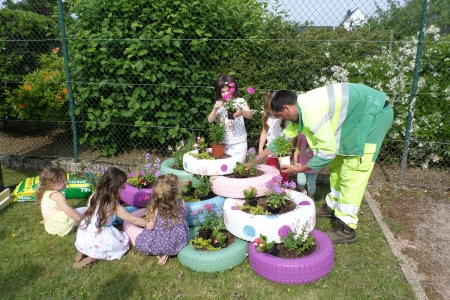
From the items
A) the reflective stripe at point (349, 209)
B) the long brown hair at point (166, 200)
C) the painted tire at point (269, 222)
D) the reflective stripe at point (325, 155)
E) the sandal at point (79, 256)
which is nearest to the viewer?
the reflective stripe at point (325, 155)

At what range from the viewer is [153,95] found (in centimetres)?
568

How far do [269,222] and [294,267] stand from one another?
1.44ft

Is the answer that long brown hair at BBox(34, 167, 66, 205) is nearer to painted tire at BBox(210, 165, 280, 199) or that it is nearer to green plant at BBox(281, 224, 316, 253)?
painted tire at BBox(210, 165, 280, 199)

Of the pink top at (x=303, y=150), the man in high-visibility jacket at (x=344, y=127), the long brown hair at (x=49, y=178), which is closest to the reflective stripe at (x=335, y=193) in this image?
the man in high-visibility jacket at (x=344, y=127)

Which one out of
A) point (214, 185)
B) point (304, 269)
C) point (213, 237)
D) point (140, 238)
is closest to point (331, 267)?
point (304, 269)

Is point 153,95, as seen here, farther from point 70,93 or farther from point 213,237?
point 213,237

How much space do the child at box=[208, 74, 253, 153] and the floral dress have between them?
165 centimetres

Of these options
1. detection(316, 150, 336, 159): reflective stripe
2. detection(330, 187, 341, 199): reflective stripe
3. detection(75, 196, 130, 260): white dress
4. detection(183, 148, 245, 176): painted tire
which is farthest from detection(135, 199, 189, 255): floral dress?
detection(330, 187, 341, 199): reflective stripe

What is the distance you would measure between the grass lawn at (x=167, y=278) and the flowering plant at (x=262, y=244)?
234 millimetres

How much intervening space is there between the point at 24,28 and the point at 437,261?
8.07 meters

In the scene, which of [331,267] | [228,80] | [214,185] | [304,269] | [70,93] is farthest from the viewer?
[70,93]

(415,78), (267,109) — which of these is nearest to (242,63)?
(267,109)

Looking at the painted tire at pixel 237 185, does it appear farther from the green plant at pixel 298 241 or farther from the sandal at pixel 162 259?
the sandal at pixel 162 259

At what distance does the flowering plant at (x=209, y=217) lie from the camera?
11.5 feet
